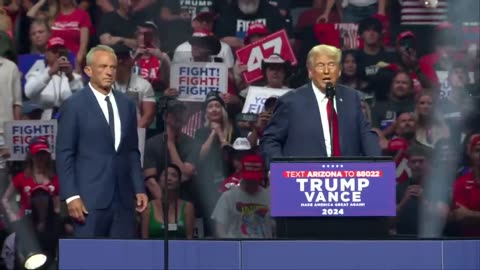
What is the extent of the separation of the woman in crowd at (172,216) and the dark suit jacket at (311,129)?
189cm

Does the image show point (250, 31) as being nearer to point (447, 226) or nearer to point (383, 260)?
point (447, 226)

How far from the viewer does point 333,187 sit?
10695 millimetres

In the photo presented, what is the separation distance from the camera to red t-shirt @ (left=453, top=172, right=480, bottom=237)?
45.3 feet

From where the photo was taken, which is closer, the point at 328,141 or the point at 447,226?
the point at 328,141

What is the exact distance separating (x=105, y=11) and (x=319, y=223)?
6.01 metres

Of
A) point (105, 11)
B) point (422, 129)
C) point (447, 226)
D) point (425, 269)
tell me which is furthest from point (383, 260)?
point (105, 11)

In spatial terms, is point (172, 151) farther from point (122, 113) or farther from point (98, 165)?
point (98, 165)

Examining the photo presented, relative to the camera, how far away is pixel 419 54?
15.8 metres

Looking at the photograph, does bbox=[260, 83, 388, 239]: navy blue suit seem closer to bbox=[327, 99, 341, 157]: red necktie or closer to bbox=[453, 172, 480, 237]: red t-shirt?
bbox=[327, 99, 341, 157]: red necktie

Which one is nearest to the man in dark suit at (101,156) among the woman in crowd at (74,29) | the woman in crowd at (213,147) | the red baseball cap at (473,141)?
the woman in crowd at (213,147)

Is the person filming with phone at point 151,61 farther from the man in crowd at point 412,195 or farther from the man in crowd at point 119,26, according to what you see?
the man in crowd at point 412,195

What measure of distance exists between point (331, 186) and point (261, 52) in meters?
5.09

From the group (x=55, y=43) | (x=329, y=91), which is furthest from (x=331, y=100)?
(x=55, y=43)

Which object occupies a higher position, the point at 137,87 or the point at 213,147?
the point at 137,87
